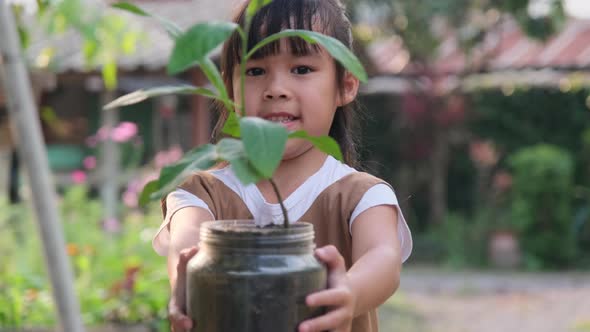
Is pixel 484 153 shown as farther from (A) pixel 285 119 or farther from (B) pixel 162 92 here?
(B) pixel 162 92

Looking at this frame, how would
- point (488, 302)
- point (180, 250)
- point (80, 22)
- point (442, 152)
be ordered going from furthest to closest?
point (442, 152)
point (488, 302)
point (80, 22)
point (180, 250)

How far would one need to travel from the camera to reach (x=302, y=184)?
1.69 m

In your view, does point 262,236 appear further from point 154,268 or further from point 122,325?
point 154,268

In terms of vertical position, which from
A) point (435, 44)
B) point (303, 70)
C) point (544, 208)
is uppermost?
point (303, 70)

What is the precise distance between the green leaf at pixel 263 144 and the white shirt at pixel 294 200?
0.42 meters

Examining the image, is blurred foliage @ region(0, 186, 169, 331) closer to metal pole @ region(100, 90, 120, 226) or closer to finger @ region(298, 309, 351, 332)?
metal pole @ region(100, 90, 120, 226)

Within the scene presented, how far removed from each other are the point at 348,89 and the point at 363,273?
498 mm

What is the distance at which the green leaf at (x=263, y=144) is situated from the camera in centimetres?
116

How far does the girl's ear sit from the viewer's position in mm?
1768

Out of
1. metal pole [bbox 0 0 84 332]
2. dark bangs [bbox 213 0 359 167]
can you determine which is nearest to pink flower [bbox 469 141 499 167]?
metal pole [bbox 0 0 84 332]

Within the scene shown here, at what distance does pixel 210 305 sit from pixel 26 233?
17.0 feet

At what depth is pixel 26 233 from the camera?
242 inches

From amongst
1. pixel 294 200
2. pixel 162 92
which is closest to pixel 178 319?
pixel 162 92

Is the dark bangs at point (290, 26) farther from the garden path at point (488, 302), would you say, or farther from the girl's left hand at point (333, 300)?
the garden path at point (488, 302)
